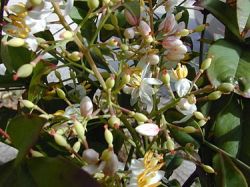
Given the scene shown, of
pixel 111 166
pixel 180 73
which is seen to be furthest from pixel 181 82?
pixel 111 166

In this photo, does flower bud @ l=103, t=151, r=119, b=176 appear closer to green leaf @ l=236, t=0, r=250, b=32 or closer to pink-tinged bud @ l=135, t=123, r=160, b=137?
pink-tinged bud @ l=135, t=123, r=160, b=137

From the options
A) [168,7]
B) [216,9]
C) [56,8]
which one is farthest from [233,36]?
[56,8]

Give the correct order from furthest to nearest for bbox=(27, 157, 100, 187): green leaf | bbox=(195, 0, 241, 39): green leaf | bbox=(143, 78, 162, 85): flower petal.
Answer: bbox=(195, 0, 241, 39): green leaf → bbox=(143, 78, 162, 85): flower petal → bbox=(27, 157, 100, 187): green leaf

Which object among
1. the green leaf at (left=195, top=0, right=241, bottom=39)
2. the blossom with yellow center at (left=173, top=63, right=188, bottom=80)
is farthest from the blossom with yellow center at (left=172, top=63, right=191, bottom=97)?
the green leaf at (left=195, top=0, right=241, bottom=39)

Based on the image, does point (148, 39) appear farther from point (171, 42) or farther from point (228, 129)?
point (228, 129)

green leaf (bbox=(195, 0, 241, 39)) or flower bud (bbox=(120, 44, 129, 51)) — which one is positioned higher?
flower bud (bbox=(120, 44, 129, 51))

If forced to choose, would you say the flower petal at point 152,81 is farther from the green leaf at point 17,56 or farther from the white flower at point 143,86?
the green leaf at point 17,56

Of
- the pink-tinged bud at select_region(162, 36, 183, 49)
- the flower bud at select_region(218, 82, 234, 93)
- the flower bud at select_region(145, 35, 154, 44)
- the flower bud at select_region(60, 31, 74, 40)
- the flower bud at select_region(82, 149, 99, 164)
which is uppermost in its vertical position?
the flower bud at select_region(60, 31, 74, 40)
